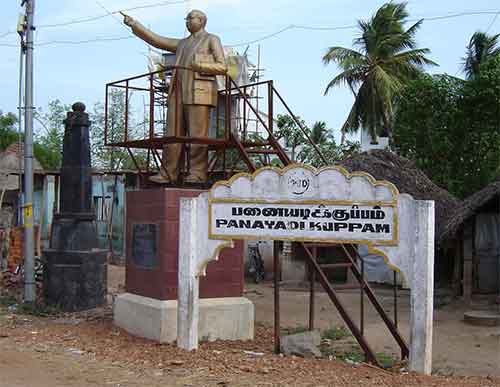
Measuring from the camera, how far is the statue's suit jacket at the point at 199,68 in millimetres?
10336

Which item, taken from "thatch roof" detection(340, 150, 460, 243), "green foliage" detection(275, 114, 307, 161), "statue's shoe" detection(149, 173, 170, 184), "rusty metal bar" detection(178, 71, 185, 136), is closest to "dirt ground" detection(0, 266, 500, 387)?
"statue's shoe" detection(149, 173, 170, 184)

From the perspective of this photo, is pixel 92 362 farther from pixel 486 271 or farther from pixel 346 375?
pixel 486 271

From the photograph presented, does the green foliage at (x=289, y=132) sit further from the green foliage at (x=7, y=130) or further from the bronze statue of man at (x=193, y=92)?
the bronze statue of man at (x=193, y=92)

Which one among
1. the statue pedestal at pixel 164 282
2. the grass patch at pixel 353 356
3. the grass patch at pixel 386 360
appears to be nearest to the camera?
the grass patch at pixel 386 360

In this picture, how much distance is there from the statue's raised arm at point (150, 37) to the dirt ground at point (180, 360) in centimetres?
439

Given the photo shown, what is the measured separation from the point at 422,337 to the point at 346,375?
0.92 metres

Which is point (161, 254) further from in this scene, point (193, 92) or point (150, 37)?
point (150, 37)

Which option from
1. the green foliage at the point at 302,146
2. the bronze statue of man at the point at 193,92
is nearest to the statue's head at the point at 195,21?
the bronze statue of man at the point at 193,92

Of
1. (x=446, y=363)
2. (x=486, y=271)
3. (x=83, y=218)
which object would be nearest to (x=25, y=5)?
(x=83, y=218)

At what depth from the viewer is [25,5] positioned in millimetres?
14211

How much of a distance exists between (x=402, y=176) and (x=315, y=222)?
12.2 m

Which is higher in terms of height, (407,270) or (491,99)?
(491,99)

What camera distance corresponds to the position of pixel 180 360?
28.1 ft

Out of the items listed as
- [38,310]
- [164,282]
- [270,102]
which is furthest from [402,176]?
[164,282]
